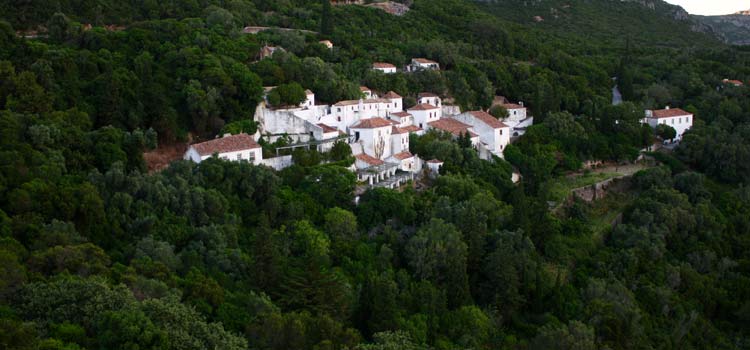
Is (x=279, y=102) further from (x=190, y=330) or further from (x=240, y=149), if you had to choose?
(x=190, y=330)

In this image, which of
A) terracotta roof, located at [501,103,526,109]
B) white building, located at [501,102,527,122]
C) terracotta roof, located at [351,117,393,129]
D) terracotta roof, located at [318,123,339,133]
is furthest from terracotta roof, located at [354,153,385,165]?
terracotta roof, located at [501,103,526,109]

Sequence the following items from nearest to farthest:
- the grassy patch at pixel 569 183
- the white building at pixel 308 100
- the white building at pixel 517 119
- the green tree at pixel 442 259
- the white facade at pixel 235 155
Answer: the green tree at pixel 442 259
the white facade at pixel 235 155
the white building at pixel 308 100
the grassy patch at pixel 569 183
the white building at pixel 517 119

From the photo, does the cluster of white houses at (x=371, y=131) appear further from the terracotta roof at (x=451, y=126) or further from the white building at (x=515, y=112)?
the white building at (x=515, y=112)

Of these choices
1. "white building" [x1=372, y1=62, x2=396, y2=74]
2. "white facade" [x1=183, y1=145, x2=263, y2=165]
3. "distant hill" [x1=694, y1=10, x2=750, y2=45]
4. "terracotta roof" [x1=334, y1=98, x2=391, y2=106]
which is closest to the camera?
"white facade" [x1=183, y1=145, x2=263, y2=165]

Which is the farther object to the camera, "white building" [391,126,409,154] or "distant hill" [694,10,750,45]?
"distant hill" [694,10,750,45]

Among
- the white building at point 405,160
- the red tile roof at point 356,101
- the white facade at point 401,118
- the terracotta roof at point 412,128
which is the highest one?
the red tile roof at point 356,101

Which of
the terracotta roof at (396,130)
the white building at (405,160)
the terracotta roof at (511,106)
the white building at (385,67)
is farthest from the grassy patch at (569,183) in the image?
the white building at (385,67)

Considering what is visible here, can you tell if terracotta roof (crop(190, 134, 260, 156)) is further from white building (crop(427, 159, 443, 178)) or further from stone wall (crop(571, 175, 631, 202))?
stone wall (crop(571, 175, 631, 202))
